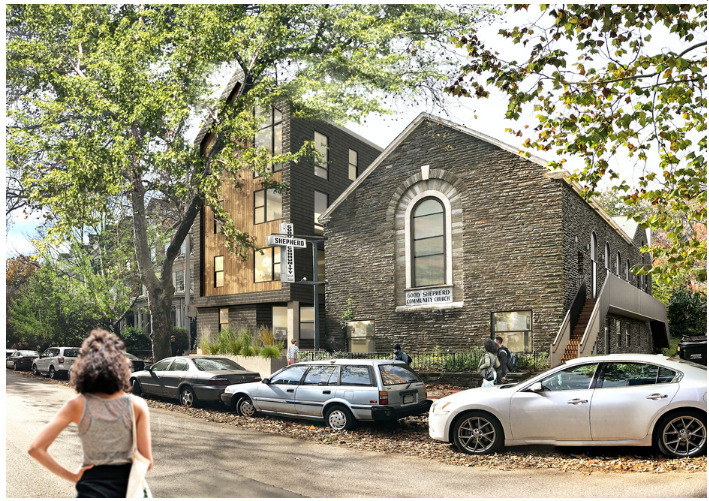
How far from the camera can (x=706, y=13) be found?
937 cm

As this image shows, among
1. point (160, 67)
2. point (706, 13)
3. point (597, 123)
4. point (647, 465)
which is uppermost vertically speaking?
point (160, 67)

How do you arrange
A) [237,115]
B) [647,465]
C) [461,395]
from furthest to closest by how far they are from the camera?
[237,115] → [461,395] → [647,465]

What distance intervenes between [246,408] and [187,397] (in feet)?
6.16

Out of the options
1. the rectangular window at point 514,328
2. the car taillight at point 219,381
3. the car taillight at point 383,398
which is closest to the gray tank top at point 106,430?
the car taillight at point 383,398

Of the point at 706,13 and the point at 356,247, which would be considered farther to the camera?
the point at 356,247

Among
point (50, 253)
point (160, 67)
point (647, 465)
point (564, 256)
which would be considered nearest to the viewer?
point (647, 465)

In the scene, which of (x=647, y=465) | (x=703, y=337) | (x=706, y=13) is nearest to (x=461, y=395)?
(x=647, y=465)

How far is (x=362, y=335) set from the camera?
767 inches

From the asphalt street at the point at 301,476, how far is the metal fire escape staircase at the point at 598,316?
765cm

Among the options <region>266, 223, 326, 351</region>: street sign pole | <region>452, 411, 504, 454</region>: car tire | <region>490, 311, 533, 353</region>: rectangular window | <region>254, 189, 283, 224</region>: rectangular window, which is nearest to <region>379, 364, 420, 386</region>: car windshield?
<region>452, 411, 504, 454</region>: car tire

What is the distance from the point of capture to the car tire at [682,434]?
8.64 meters

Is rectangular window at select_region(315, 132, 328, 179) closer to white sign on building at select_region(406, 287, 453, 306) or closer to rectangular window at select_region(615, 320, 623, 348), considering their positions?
white sign on building at select_region(406, 287, 453, 306)

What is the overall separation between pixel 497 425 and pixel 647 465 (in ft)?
7.04

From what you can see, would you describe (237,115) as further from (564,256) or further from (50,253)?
(564,256)
